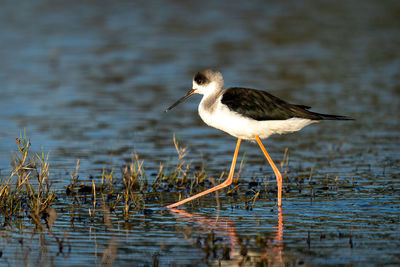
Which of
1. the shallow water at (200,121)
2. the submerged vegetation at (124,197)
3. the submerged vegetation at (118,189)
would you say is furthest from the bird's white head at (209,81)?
the shallow water at (200,121)

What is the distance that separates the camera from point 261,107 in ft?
24.0

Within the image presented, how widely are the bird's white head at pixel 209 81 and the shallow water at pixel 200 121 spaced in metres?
1.20

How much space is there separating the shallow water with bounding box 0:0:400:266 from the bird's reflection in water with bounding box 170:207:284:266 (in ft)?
0.07

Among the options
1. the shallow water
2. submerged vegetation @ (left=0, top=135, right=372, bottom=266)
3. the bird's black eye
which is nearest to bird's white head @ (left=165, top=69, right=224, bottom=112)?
the bird's black eye

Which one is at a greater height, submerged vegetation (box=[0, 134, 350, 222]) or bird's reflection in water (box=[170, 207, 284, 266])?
submerged vegetation (box=[0, 134, 350, 222])

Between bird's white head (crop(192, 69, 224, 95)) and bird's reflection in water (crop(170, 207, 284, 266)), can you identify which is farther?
bird's white head (crop(192, 69, 224, 95))

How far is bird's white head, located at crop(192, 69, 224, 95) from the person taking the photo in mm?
7715

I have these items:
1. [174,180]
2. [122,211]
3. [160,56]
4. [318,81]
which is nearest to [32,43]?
[160,56]

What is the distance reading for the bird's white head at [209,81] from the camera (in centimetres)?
771

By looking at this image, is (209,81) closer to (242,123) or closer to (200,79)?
(200,79)

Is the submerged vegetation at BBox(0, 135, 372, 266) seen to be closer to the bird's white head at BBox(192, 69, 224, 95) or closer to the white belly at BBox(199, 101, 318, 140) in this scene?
the white belly at BBox(199, 101, 318, 140)

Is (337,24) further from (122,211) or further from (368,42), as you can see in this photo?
(122,211)

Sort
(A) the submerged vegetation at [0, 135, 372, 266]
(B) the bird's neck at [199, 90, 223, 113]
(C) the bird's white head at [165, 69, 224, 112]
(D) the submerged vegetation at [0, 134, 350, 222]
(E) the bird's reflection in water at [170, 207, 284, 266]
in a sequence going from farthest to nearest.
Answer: (C) the bird's white head at [165, 69, 224, 112]
(B) the bird's neck at [199, 90, 223, 113]
(D) the submerged vegetation at [0, 134, 350, 222]
(A) the submerged vegetation at [0, 135, 372, 266]
(E) the bird's reflection in water at [170, 207, 284, 266]

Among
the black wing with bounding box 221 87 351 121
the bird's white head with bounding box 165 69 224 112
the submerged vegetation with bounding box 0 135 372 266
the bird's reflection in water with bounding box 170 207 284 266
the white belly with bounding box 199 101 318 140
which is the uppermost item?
the bird's white head with bounding box 165 69 224 112
